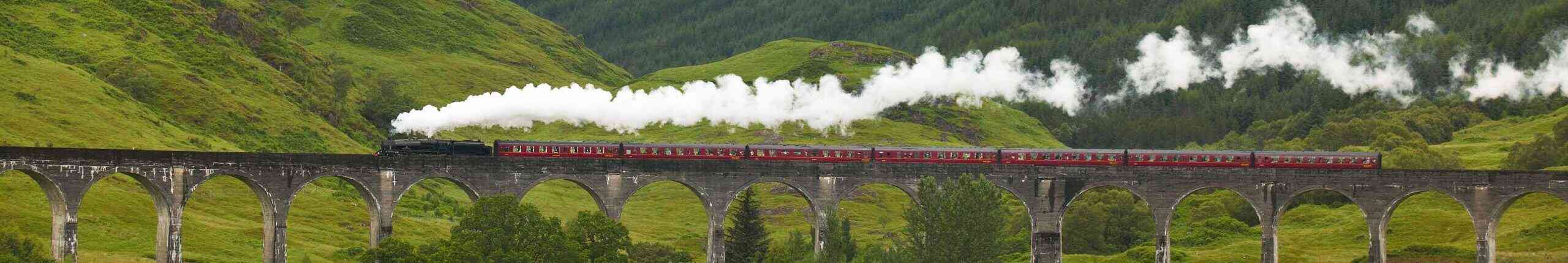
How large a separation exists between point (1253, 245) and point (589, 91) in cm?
7236

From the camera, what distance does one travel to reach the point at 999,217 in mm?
105938

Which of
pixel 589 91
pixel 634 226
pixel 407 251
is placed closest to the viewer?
pixel 407 251

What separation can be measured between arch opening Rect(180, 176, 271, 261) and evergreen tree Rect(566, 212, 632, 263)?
20.2 meters

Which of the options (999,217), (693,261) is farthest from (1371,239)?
(693,261)

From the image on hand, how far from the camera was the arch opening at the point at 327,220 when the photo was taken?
114 m

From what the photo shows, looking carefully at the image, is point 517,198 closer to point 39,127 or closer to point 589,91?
point 39,127

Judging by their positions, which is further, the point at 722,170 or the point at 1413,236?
the point at 1413,236

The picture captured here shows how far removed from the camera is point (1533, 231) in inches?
5010

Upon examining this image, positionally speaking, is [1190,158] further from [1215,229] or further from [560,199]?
[560,199]

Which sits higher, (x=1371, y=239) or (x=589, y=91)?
(x=589, y=91)

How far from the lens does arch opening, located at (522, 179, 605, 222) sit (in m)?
165

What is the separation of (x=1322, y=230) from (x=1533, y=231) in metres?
19.2

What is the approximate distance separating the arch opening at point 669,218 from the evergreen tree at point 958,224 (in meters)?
34.5

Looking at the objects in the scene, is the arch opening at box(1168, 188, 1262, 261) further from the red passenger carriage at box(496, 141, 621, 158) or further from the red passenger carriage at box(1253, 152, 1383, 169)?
the red passenger carriage at box(496, 141, 621, 158)
